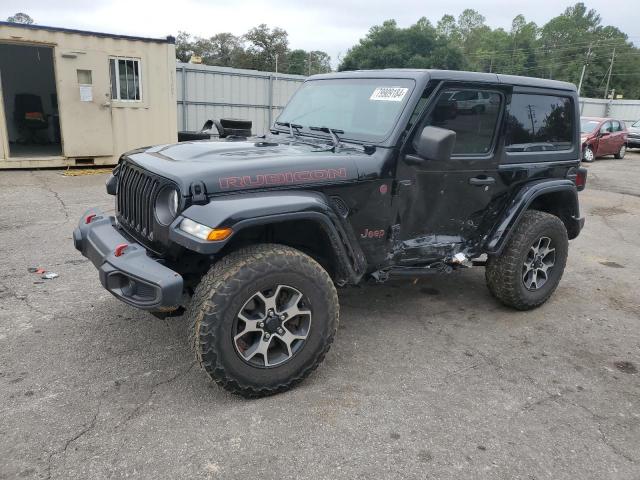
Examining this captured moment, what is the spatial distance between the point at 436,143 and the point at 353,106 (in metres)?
0.91

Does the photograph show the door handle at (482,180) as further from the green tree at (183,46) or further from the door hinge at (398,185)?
the green tree at (183,46)

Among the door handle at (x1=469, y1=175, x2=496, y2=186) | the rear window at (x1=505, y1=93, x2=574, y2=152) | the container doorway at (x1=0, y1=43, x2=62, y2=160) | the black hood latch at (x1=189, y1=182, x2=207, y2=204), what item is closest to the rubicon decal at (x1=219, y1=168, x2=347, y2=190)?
the black hood latch at (x1=189, y1=182, x2=207, y2=204)

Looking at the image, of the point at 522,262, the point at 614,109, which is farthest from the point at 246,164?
the point at 614,109

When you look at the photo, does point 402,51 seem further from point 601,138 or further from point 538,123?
point 538,123

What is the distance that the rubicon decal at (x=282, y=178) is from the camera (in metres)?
2.93

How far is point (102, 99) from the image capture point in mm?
10922

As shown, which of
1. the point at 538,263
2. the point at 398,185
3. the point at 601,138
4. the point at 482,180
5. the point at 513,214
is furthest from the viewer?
the point at 601,138

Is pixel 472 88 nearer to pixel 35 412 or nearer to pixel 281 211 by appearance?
pixel 281 211

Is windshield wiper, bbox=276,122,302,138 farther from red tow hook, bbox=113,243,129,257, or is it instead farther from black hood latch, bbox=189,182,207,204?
red tow hook, bbox=113,243,129,257

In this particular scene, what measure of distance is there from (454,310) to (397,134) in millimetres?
1876

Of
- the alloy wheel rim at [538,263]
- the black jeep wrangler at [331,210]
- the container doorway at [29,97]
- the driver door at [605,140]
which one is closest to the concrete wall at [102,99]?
the container doorway at [29,97]

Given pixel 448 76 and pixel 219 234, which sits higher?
pixel 448 76

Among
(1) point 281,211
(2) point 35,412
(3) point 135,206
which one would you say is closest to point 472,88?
(1) point 281,211

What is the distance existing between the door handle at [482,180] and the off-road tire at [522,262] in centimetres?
56
